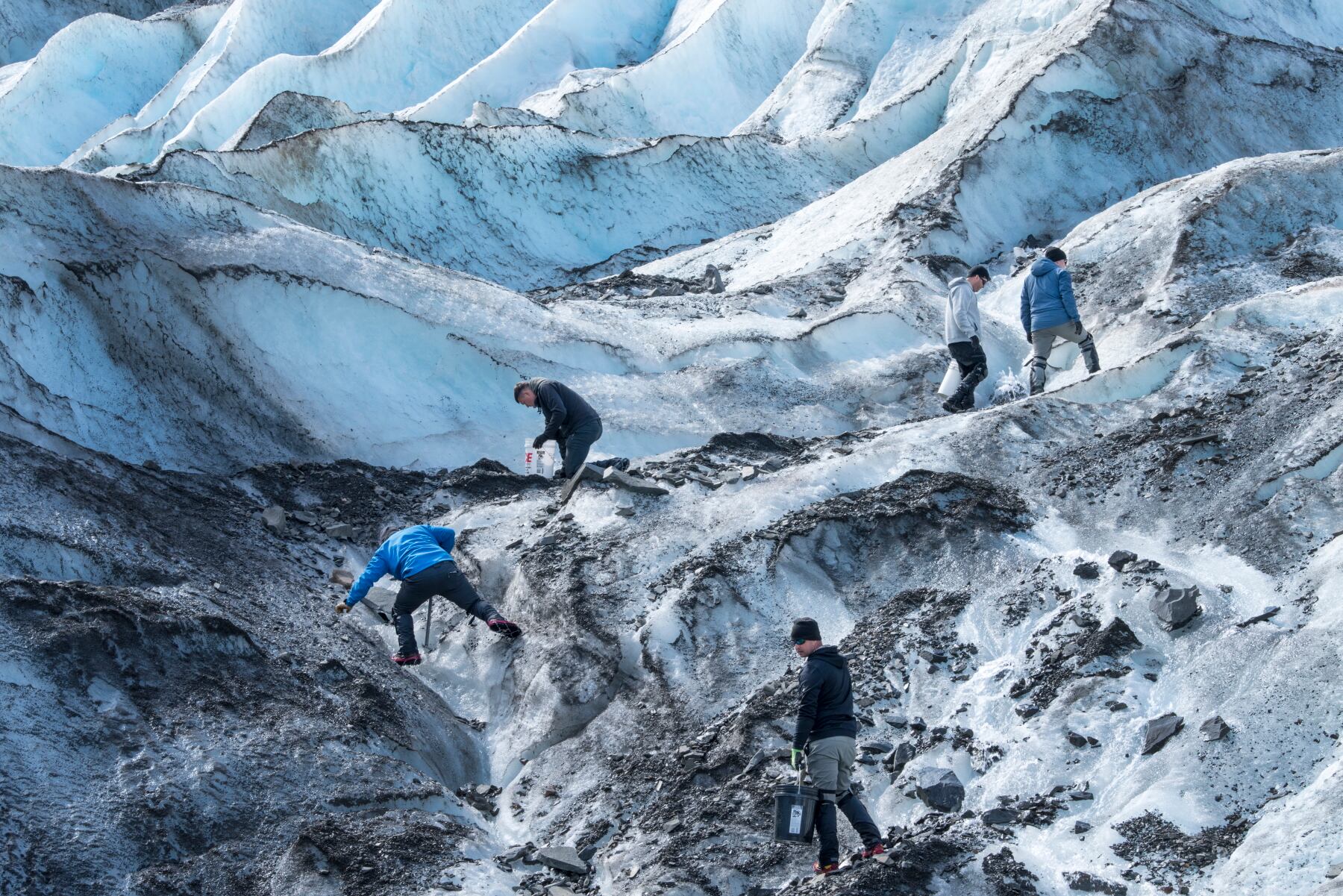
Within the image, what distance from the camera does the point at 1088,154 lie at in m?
15.3

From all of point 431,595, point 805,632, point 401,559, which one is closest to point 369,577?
point 401,559

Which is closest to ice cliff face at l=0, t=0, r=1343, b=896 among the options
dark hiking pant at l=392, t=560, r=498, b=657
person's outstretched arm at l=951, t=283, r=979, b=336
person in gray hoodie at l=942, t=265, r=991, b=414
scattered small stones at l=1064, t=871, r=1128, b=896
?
scattered small stones at l=1064, t=871, r=1128, b=896

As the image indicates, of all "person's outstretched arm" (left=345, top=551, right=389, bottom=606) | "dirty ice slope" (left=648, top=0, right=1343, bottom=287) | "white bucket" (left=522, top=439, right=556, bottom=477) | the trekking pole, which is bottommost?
the trekking pole

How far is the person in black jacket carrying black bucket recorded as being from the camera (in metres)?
5.72

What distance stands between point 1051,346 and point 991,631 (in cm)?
426

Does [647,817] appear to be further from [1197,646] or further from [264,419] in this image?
[264,419]

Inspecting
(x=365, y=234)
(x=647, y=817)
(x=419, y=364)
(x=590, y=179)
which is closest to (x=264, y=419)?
(x=419, y=364)

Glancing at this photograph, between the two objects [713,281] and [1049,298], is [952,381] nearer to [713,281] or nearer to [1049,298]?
[1049,298]

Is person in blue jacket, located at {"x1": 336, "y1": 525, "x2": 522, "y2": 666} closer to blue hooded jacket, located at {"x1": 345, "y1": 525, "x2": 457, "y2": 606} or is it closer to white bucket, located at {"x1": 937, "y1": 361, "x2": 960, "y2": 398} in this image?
blue hooded jacket, located at {"x1": 345, "y1": 525, "x2": 457, "y2": 606}

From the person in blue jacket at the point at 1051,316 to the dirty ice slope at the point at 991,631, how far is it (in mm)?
1185

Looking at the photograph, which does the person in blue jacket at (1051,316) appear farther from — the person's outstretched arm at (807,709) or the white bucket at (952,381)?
the person's outstretched arm at (807,709)

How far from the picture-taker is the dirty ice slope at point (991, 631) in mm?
5746

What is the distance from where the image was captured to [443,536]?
27.1 ft

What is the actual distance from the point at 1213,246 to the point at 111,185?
918cm
